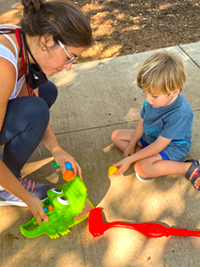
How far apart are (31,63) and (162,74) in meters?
0.82

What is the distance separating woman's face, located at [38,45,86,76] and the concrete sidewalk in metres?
0.91

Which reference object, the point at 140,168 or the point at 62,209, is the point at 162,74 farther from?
the point at 62,209

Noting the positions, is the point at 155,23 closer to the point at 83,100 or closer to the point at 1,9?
the point at 83,100

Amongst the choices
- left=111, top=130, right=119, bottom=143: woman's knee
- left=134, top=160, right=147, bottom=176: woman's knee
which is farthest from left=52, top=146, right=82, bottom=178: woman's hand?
left=111, top=130, right=119, bottom=143: woman's knee

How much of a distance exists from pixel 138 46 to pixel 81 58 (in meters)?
0.84

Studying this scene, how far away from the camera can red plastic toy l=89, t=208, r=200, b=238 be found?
163cm

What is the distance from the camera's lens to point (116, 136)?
2240 mm

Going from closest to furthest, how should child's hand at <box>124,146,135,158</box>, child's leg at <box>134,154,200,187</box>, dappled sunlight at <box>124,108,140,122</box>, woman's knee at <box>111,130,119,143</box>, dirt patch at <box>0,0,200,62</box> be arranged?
child's leg at <box>134,154,200,187</box> < child's hand at <box>124,146,135,158</box> < woman's knee at <box>111,130,119,143</box> < dappled sunlight at <box>124,108,140,122</box> < dirt patch at <box>0,0,200,62</box>

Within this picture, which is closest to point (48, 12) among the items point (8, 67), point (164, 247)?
point (8, 67)

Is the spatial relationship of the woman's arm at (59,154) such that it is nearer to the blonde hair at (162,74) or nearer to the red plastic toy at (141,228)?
the red plastic toy at (141,228)

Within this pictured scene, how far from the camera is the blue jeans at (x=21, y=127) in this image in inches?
63.6

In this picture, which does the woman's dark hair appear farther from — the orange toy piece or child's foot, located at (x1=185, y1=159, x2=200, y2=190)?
child's foot, located at (x1=185, y1=159, x2=200, y2=190)

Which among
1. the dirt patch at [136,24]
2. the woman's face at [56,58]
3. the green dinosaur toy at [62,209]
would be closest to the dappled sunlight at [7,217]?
the green dinosaur toy at [62,209]

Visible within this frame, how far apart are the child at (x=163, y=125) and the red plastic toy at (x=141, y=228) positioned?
36 centimetres
